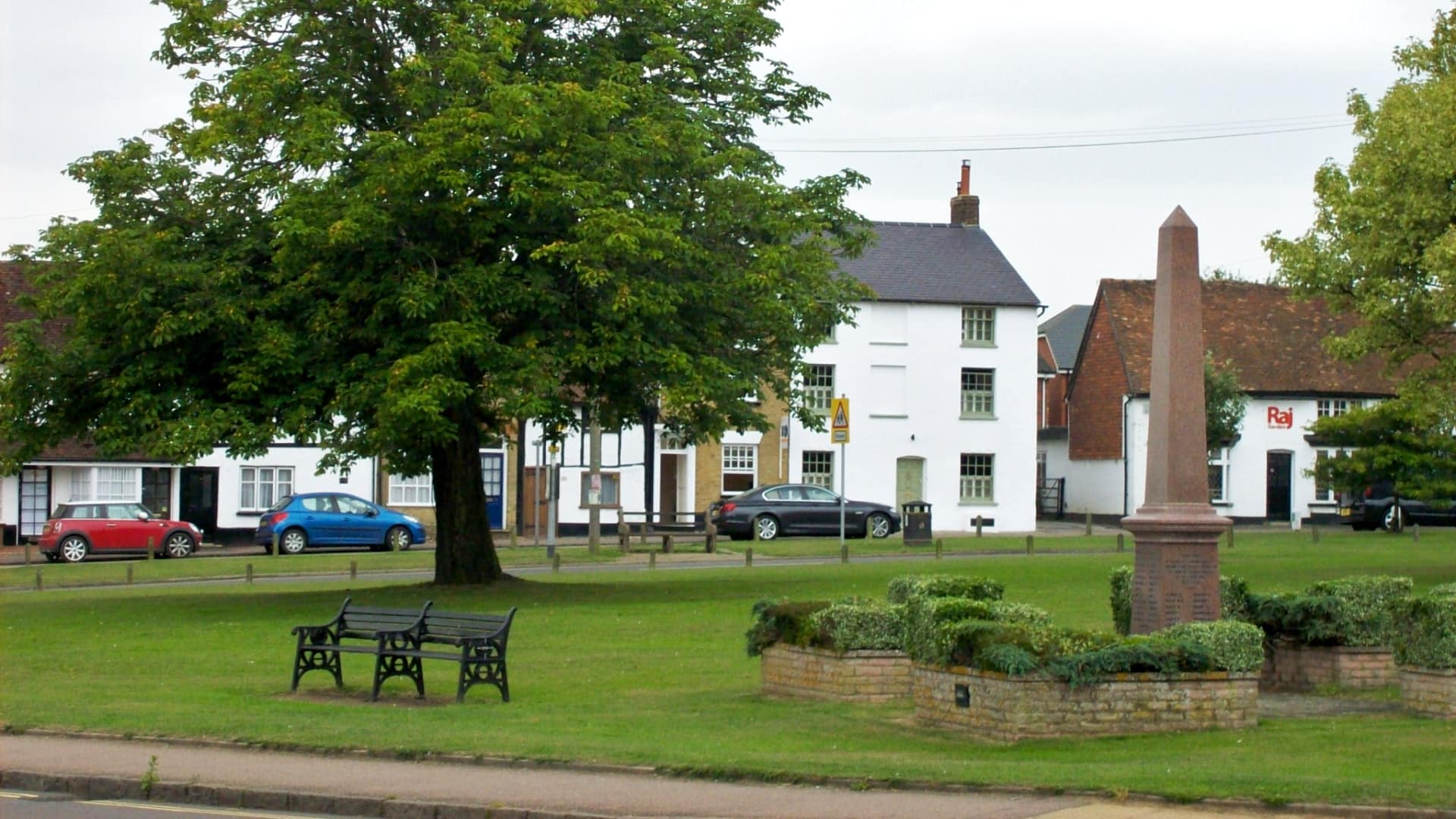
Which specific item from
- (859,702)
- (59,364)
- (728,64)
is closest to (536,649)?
(859,702)

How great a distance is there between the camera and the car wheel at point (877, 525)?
4888 centimetres

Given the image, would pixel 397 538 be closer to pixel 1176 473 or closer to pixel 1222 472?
pixel 1222 472

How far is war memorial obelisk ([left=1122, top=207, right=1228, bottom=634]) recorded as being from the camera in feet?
51.7

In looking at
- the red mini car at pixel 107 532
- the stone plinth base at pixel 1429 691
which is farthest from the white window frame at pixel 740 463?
the stone plinth base at pixel 1429 691

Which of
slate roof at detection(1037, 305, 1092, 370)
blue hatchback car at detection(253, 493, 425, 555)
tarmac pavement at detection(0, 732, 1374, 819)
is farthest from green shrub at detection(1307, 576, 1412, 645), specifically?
slate roof at detection(1037, 305, 1092, 370)

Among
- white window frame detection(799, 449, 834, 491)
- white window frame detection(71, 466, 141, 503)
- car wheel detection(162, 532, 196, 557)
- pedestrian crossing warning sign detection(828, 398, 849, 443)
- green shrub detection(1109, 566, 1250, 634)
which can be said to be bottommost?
car wheel detection(162, 532, 196, 557)

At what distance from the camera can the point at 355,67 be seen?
91.2 feet

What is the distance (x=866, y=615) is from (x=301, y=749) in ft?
16.4

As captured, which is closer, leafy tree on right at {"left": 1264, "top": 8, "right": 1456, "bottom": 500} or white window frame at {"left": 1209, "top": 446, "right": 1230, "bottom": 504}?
leafy tree on right at {"left": 1264, "top": 8, "right": 1456, "bottom": 500}

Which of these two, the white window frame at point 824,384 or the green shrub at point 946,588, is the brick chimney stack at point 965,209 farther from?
the green shrub at point 946,588

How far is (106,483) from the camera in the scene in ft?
167

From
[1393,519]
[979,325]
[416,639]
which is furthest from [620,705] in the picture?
[979,325]

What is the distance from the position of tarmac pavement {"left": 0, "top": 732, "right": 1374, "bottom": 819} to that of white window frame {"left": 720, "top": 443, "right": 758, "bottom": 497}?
42294mm

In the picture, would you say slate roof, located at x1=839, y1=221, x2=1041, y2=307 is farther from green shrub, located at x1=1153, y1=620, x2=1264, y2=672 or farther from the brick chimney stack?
green shrub, located at x1=1153, y1=620, x2=1264, y2=672
